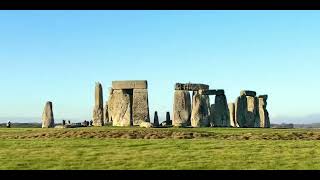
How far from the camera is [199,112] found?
109 ft

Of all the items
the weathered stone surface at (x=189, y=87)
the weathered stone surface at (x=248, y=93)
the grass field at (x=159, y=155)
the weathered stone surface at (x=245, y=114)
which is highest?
the weathered stone surface at (x=189, y=87)

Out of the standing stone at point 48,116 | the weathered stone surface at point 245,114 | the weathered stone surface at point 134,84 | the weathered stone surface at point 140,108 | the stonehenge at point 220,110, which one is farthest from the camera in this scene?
the weathered stone surface at point 245,114

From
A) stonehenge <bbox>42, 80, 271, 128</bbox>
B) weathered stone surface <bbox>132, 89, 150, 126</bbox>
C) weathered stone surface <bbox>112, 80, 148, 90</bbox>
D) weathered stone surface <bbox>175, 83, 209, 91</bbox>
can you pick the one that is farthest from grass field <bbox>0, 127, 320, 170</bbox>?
weathered stone surface <bbox>175, 83, 209, 91</bbox>

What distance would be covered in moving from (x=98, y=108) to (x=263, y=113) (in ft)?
44.3

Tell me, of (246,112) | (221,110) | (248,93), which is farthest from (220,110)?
(248,93)

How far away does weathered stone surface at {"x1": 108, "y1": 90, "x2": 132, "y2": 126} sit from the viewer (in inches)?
1227

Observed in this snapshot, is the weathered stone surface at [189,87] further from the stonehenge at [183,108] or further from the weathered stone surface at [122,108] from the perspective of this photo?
the weathered stone surface at [122,108]

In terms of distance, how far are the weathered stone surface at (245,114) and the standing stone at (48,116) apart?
1359 cm

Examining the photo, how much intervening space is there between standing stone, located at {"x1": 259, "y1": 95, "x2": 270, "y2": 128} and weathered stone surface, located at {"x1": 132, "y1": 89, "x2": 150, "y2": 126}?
11.9 meters

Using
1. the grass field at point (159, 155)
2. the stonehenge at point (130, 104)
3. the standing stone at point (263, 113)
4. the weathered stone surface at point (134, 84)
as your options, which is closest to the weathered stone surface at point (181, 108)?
the stonehenge at point (130, 104)

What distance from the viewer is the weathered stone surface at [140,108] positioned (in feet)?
102
